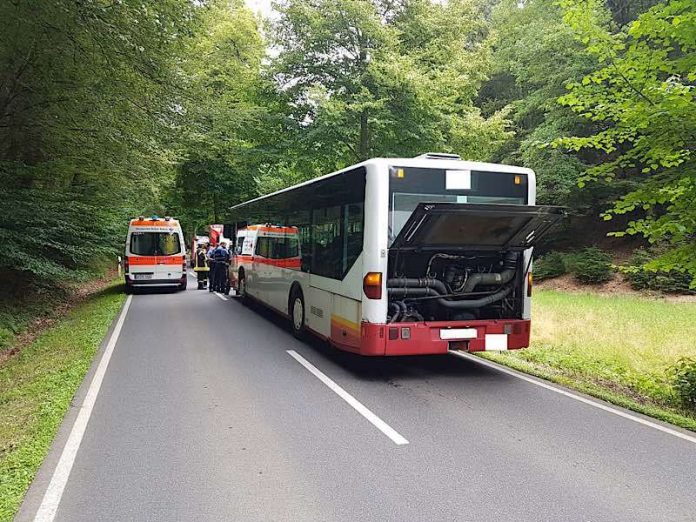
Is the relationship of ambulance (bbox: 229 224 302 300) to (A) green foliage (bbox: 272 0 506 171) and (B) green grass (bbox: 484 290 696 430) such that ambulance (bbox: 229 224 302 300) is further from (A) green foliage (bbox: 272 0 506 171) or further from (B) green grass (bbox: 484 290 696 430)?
(A) green foliage (bbox: 272 0 506 171)

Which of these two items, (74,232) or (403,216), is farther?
(74,232)

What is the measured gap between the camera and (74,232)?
1471 cm

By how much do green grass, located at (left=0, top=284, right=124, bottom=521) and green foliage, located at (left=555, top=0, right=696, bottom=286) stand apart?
6573 millimetres

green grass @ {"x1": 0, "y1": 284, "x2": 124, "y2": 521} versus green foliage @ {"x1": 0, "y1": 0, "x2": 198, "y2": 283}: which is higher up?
green foliage @ {"x1": 0, "y1": 0, "x2": 198, "y2": 283}

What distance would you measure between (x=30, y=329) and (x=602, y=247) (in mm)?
23074

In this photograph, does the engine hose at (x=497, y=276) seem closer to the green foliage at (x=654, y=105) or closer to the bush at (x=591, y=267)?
the green foliage at (x=654, y=105)

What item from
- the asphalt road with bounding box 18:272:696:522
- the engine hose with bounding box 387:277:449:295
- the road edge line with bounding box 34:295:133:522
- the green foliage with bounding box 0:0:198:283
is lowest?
the road edge line with bounding box 34:295:133:522

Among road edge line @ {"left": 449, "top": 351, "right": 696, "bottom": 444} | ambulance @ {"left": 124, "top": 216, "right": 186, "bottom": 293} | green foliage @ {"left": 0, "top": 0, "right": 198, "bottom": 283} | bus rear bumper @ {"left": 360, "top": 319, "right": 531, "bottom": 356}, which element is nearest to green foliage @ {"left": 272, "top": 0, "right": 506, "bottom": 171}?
ambulance @ {"left": 124, "top": 216, "right": 186, "bottom": 293}

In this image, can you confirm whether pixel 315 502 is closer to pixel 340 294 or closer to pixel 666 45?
pixel 340 294

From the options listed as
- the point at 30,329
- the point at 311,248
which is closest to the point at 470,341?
the point at 311,248

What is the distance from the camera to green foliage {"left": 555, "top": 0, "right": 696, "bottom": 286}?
19.1 feet

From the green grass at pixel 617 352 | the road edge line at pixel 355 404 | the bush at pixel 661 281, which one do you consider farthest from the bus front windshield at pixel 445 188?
the bush at pixel 661 281

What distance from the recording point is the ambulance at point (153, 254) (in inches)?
760

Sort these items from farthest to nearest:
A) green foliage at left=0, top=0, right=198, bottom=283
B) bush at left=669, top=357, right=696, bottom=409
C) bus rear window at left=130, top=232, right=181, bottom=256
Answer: bus rear window at left=130, top=232, right=181, bottom=256 < green foliage at left=0, top=0, right=198, bottom=283 < bush at left=669, top=357, right=696, bottom=409
